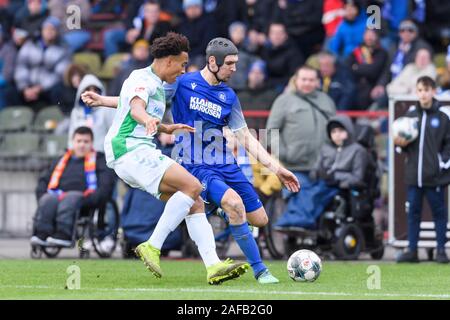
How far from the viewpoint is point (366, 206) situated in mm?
16797

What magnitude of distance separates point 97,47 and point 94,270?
10720 mm

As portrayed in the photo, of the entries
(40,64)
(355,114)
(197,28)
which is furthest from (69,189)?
(40,64)

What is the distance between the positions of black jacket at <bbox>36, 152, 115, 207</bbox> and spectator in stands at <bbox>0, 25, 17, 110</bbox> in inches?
Answer: 246

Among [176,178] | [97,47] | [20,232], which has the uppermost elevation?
[97,47]

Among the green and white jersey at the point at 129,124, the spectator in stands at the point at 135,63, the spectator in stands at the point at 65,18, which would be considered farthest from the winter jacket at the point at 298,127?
the spectator in stands at the point at 65,18

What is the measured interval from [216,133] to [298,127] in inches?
192

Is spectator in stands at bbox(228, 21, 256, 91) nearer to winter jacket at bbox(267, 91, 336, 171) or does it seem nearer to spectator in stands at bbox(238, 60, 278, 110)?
spectator in stands at bbox(238, 60, 278, 110)

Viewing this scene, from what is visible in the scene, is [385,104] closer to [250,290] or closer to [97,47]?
[97,47]

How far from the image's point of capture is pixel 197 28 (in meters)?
22.1

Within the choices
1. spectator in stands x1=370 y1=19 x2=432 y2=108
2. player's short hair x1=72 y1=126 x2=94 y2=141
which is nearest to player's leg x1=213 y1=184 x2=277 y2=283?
player's short hair x1=72 y1=126 x2=94 y2=141

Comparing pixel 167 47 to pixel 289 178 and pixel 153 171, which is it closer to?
pixel 153 171

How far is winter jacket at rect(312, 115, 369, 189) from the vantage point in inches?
651
